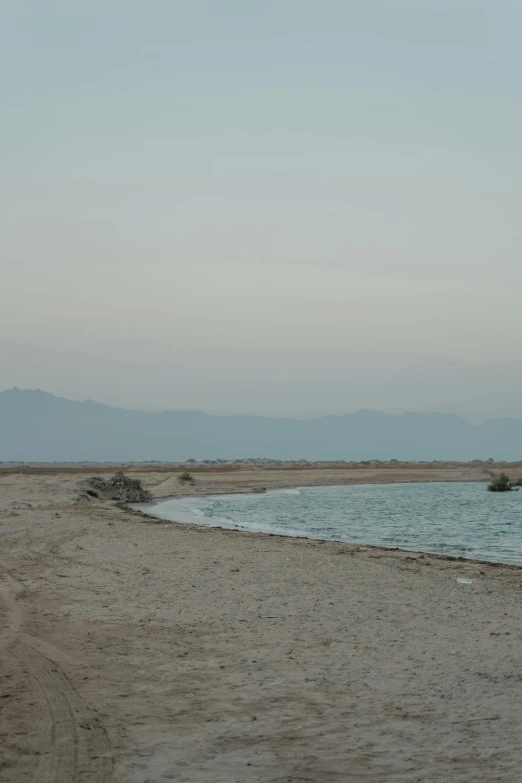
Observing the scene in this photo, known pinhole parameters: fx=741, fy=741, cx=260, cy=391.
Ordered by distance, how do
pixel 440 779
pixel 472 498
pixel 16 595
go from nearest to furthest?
pixel 440 779
pixel 16 595
pixel 472 498

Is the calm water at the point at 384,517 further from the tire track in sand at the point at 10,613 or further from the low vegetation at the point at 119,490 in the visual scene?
the tire track in sand at the point at 10,613

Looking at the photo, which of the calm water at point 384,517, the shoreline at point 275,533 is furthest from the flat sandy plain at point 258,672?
the calm water at point 384,517

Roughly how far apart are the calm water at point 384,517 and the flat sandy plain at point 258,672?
6.38 metres

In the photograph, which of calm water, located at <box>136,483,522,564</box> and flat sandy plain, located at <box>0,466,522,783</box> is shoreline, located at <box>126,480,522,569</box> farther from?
flat sandy plain, located at <box>0,466,522,783</box>

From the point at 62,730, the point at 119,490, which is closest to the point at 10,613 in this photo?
the point at 62,730

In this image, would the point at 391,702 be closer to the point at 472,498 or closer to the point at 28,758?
the point at 28,758

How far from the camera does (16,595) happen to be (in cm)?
1109

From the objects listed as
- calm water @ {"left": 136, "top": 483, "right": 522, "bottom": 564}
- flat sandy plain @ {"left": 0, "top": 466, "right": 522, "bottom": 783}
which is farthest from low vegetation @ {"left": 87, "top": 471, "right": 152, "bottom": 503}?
flat sandy plain @ {"left": 0, "top": 466, "right": 522, "bottom": 783}

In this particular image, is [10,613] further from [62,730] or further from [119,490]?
[119,490]

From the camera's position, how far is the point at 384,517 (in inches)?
1142

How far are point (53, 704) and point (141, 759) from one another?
1418 millimetres

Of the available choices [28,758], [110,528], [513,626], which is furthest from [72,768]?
[110,528]

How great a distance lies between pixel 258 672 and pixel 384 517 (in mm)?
22400

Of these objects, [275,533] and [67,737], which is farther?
[275,533]
